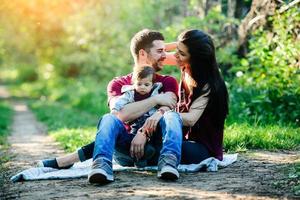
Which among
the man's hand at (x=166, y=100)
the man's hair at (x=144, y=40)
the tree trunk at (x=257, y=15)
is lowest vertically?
the man's hand at (x=166, y=100)

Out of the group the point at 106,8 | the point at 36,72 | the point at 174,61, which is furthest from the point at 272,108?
the point at 36,72

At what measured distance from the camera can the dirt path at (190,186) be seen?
422 cm

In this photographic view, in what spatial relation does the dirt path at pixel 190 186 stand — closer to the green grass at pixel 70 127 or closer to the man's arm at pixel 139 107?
the man's arm at pixel 139 107

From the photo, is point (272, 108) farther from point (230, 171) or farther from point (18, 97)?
point (18, 97)

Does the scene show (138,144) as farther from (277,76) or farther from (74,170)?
(277,76)

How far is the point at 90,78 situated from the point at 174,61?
17.2 meters

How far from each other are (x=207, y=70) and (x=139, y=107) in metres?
0.76

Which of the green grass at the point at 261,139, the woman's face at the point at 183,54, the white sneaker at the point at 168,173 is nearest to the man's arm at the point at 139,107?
the woman's face at the point at 183,54

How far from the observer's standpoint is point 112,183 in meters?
4.80

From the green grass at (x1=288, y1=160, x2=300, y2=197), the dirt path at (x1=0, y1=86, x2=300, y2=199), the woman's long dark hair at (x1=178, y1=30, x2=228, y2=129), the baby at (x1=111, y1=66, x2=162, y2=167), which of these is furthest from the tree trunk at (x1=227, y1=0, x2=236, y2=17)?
the green grass at (x1=288, y1=160, x2=300, y2=197)

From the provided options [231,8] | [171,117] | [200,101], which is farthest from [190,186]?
[231,8]

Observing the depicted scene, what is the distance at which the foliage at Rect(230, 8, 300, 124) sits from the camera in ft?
28.6

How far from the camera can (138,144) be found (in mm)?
5152

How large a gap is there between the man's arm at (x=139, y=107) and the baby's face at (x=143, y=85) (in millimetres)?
129
